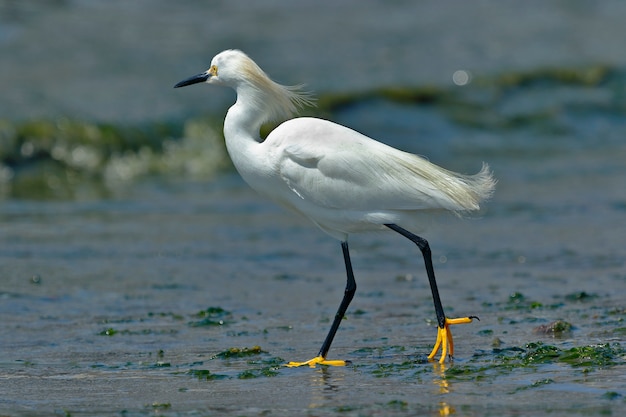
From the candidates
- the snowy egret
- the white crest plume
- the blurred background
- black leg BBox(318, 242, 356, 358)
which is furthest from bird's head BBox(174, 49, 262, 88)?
the blurred background

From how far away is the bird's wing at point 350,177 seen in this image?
6500 millimetres

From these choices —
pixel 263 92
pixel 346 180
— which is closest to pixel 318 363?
pixel 346 180

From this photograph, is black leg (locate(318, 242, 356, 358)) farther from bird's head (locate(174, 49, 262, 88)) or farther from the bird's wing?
bird's head (locate(174, 49, 262, 88))

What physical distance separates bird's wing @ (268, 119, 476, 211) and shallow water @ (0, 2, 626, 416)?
319 mm

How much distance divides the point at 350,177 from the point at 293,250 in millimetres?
4299

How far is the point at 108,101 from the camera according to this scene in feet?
62.6

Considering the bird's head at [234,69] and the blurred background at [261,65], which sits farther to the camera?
the blurred background at [261,65]

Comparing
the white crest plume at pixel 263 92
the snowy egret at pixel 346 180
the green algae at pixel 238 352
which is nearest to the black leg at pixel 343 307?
the snowy egret at pixel 346 180

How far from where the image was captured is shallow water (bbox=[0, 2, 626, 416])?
562 cm

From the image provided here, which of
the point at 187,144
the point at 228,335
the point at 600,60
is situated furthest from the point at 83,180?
the point at 600,60

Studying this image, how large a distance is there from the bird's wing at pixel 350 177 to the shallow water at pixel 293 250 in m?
0.32

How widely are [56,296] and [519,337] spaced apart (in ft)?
12.5

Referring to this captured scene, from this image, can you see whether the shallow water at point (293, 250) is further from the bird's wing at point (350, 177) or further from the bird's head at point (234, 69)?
the bird's head at point (234, 69)

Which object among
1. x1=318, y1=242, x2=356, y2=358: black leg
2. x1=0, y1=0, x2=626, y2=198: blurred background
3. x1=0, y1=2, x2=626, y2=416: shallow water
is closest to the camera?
x1=0, y1=2, x2=626, y2=416: shallow water
